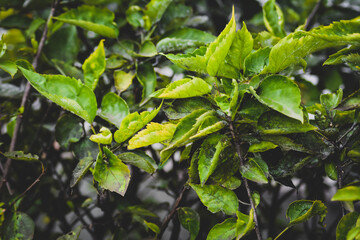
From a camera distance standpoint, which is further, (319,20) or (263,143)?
(319,20)

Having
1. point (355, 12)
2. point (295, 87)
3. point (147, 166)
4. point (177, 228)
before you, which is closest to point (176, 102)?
point (147, 166)

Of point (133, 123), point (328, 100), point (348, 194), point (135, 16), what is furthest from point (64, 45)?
point (348, 194)

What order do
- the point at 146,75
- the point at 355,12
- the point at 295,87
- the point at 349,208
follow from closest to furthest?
the point at 295,87
the point at 349,208
the point at 146,75
the point at 355,12

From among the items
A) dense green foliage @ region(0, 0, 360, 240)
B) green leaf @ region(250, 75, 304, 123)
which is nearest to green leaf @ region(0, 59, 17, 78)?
dense green foliage @ region(0, 0, 360, 240)

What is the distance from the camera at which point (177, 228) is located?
1162 millimetres

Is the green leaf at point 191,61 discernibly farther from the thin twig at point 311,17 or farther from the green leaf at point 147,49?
the thin twig at point 311,17

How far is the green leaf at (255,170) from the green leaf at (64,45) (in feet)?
2.58

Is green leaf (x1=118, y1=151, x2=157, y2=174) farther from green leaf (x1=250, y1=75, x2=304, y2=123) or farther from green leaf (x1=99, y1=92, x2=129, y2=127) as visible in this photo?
green leaf (x1=250, y1=75, x2=304, y2=123)

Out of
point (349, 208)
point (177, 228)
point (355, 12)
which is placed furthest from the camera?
point (355, 12)

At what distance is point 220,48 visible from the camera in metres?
0.64

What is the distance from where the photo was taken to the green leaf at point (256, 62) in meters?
0.73

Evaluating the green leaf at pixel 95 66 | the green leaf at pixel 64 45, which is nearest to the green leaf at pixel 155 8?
the green leaf at pixel 95 66

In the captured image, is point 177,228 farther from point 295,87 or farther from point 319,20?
point 319,20

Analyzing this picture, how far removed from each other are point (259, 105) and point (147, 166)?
32 centimetres
